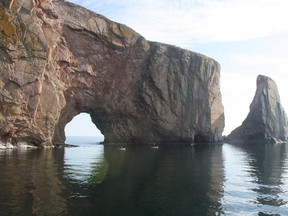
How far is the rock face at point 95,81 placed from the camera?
73812mm

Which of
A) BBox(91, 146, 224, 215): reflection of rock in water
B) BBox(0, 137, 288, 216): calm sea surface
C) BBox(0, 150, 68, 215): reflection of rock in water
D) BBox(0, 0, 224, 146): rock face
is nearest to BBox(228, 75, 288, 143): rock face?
BBox(0, 0, 224, 146): rock face

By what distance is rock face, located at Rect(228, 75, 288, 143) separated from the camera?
160250 mm

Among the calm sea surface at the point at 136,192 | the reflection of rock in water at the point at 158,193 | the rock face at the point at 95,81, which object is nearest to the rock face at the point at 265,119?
the rock face at the point at 95,81

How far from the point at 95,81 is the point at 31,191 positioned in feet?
248

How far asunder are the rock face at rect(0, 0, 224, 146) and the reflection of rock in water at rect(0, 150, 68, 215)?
36.0 metres

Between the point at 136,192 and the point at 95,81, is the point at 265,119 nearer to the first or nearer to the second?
the point at 95,81

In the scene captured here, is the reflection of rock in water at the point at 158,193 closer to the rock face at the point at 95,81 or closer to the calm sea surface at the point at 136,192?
the calm sea surface at the point at 136,192

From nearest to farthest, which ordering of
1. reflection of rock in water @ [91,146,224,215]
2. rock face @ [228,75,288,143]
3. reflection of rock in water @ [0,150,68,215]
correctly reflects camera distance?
reflection of rock in water @ [0,150,68,215]
reflection of rock in water @ [91,146,224,215]
rock face @ [228,75,288,143]

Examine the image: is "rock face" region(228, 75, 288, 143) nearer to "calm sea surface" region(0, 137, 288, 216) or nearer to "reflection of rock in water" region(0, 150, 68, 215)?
"calm sea surface" region(0, 137, 288, 216)

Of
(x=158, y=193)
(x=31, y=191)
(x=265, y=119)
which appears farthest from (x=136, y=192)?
(x=265, y=119)

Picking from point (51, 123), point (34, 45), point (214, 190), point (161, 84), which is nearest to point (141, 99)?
point (161, 84)

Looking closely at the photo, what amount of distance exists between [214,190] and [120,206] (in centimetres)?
1092

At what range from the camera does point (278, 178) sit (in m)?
39.4

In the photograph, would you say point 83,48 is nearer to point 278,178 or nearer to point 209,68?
point 209,68
